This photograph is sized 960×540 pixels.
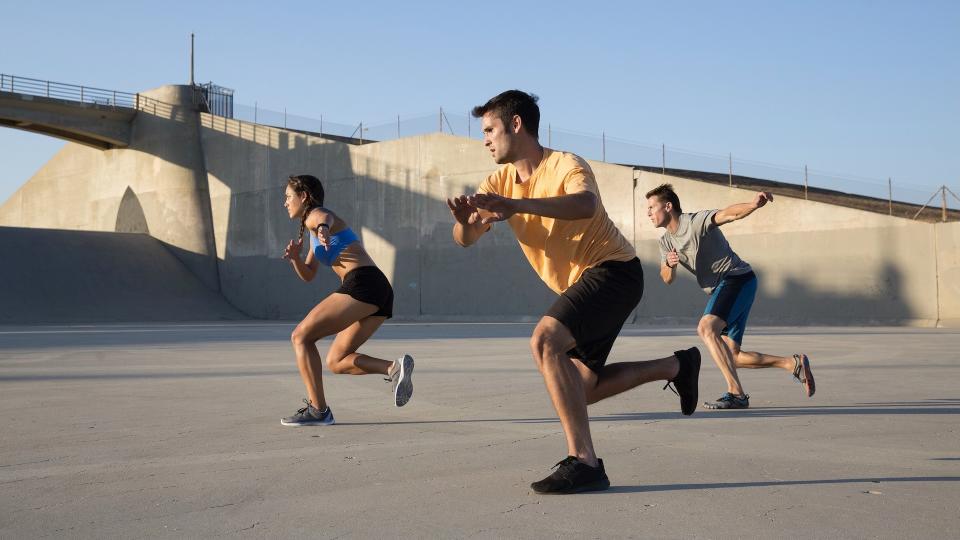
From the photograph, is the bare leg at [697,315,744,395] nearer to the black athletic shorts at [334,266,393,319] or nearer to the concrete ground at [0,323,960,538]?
the concrete ground at [0,323,960,538]

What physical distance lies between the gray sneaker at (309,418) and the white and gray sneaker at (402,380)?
1.60 ft

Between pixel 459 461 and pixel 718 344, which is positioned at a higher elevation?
pixel 718 344

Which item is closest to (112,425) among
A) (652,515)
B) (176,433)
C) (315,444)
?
(176,433)

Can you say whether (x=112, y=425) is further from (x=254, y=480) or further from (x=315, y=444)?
(x=254, y=480)

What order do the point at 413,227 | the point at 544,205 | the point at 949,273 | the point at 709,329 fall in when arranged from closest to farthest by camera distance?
the point at 544,205
the point at 709,329
the point at 949,273
the point at 413,227

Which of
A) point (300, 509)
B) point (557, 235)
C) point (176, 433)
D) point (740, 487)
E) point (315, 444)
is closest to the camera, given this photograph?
point (300, 509)

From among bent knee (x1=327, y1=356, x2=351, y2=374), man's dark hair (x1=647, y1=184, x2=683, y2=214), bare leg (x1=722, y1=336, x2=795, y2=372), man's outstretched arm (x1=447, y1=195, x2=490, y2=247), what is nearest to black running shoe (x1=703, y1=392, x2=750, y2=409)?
bare leg (x1=722, y1=336, x2=795, y2=372)

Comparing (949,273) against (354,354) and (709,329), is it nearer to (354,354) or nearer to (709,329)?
(709,329)

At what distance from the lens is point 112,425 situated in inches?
246

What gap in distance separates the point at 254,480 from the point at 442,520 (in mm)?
1195

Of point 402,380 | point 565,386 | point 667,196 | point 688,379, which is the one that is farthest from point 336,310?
point 667,196

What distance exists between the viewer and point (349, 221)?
119ft

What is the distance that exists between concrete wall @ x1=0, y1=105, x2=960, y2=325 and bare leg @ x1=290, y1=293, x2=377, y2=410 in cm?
2134

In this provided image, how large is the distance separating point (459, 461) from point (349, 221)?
31867 mm
